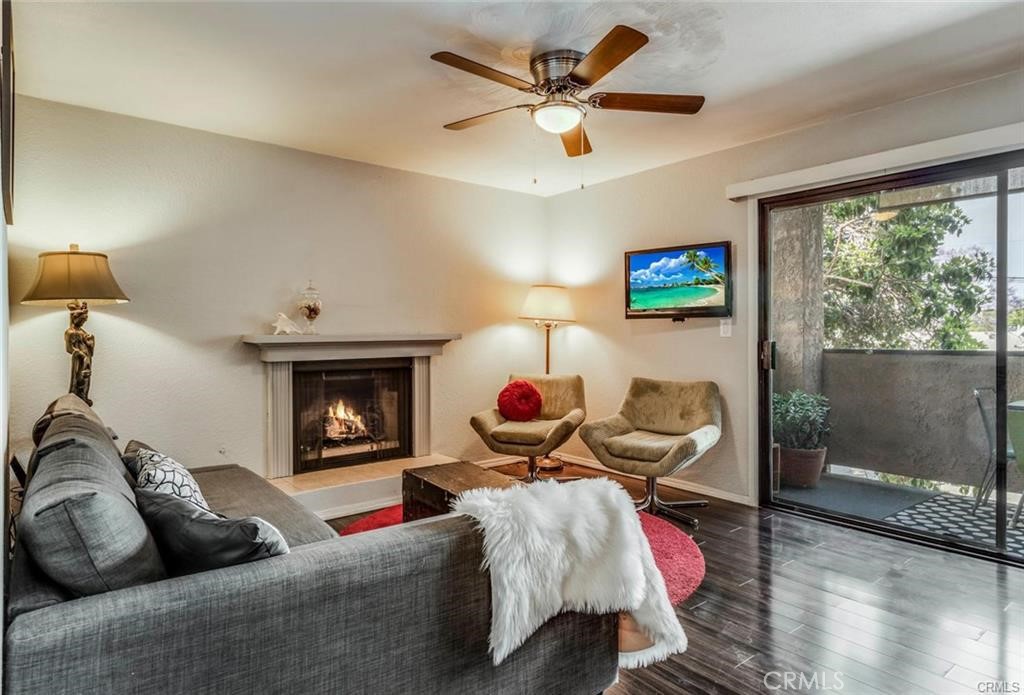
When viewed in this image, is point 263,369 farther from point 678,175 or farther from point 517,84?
point 678,175

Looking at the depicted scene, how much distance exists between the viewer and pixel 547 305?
4961 mm

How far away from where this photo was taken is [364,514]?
3777 millimetres

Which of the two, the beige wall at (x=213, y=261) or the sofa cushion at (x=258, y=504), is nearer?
the sofa cushion at (x=258, y=504)

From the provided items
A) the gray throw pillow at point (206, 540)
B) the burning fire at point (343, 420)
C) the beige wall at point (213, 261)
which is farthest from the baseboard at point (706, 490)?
the gray throw pillow at point (206, 540)

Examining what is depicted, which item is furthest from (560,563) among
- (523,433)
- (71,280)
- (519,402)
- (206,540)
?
(519,402)

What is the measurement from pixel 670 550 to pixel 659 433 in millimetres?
1160

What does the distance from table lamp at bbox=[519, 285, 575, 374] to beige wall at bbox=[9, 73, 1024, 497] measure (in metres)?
0.25

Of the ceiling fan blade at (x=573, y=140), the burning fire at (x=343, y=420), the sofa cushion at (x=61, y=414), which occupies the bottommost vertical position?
the burning fire at (x=343, y=420)

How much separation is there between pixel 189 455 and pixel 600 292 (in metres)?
3.31

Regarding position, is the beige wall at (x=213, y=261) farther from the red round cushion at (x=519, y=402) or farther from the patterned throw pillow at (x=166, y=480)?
the patterned throw pillow at (x=166, y=480)

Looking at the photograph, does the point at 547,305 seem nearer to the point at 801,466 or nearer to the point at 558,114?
the point at 801,466

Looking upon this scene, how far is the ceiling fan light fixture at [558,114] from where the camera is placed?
8.11 ft

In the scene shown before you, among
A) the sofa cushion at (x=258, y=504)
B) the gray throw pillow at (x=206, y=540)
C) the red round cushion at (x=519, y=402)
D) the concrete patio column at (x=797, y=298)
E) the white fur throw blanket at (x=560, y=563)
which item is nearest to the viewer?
the gray throw pillow at (x=206, y=540)

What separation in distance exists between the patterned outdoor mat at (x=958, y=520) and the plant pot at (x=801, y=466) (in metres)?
0.47
